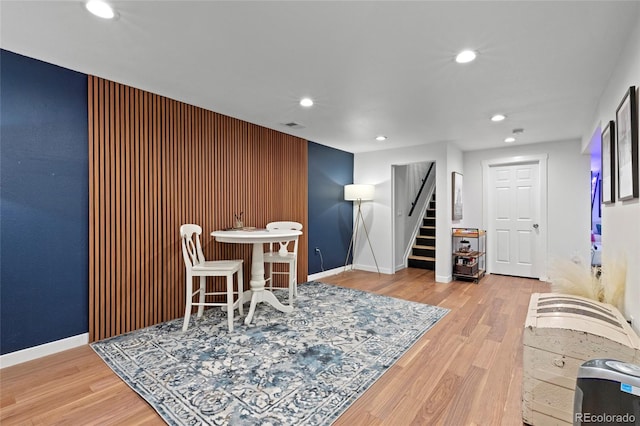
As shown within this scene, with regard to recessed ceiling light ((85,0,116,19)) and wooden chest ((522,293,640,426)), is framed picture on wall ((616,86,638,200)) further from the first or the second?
recessed ceiling light ((85,0,116,19))

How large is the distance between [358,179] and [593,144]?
11.5 ft

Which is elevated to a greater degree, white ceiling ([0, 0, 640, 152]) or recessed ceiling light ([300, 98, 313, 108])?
recessed ceiling light ([300, 98, 313, 108])

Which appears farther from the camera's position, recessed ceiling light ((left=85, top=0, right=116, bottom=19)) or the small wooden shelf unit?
the small wooden shelf unit

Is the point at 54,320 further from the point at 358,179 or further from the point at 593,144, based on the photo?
the point at 593,144

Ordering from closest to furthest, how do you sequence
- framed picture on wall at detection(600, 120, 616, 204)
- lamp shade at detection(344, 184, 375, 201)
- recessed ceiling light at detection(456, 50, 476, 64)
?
recessed ceiling light at detection(456, 50, 476, 64) < framed picture on wall at detection(600, 120, 616, 204) < lamp shade at detection(344, 184, 375, 201)

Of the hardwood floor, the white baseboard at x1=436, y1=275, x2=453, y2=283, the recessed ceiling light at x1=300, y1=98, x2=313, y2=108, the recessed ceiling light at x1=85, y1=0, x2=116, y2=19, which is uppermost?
the recessed ceiling light at x1=300, y1=98, x2=313, y2=108

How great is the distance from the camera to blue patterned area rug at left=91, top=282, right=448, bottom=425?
5.54 ft

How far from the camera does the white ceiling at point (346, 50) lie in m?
1.69

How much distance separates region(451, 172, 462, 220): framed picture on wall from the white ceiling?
5.44 feet

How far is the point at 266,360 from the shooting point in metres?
2.21

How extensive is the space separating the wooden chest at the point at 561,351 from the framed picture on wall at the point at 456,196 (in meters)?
3.34

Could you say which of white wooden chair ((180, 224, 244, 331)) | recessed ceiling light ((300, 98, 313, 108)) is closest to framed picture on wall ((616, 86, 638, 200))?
recessed ceiling light ((300, 98, 313, 108))

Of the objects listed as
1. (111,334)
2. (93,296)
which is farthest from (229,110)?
(111,334)

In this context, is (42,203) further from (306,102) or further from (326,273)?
(326,273)
